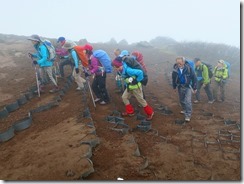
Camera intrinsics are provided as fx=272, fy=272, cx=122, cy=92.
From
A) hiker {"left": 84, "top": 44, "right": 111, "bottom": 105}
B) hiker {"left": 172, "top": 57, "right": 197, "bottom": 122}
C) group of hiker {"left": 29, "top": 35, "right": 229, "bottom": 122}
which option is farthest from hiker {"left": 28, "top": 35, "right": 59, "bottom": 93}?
hiker {"left": 172, "top": 57, "right": 197, "bottom": 122}

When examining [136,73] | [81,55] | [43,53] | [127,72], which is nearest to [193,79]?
[136,73]

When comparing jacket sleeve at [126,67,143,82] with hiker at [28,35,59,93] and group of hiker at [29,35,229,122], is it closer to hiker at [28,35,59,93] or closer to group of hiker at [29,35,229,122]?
group of hiker at [29,35,229,122]

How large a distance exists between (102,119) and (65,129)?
128 centimetres

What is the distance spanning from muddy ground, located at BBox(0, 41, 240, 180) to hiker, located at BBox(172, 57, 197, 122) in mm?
569

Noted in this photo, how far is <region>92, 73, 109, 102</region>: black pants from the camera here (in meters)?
9.15

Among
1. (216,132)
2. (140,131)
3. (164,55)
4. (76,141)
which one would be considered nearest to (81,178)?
(76,141)

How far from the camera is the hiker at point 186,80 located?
8.16 metres

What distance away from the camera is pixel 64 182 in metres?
4.33

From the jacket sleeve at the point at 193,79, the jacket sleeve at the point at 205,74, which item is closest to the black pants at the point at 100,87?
the jacket sleeve at the point at 193,79

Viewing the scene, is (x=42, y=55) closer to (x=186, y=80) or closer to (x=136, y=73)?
(x=136, y=73)

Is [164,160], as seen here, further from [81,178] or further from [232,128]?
[232,128]

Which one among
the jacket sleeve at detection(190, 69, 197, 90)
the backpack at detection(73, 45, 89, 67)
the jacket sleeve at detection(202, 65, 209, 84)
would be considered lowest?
the jacket sleeve at detection(202, 65, 209, 84)

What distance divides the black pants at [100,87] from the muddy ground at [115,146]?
16.0 inches

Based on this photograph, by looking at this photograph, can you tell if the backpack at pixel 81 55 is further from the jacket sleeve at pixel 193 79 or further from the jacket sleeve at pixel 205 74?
the jacket sleeve at pixel 205 74
